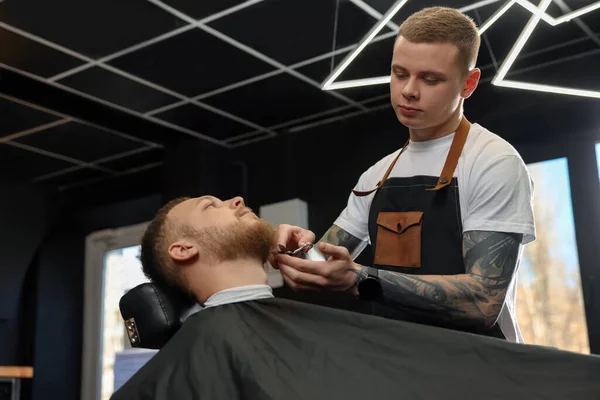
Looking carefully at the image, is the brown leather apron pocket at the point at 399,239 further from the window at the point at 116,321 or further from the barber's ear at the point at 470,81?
the window at the point at 116,321

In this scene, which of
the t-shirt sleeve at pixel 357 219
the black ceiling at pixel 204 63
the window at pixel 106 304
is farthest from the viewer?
the window at pixel 106 304

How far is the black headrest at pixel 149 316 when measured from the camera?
5.83 feet

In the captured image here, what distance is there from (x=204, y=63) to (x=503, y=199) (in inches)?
113

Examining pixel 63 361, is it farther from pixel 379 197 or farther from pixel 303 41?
pixel 379 197

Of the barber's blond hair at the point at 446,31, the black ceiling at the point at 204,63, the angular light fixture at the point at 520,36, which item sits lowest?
the barber's blond hair at the point at 446,31

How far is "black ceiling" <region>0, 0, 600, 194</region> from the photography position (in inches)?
146

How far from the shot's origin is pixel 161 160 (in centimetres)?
605

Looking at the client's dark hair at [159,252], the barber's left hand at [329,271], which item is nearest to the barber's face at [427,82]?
the barber's left hand at [329,271]

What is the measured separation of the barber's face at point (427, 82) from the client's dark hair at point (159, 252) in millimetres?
739

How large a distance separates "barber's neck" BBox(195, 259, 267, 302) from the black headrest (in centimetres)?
13

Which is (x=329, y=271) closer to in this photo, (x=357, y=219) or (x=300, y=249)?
(x=300, y=249)

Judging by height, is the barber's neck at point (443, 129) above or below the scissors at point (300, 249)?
above

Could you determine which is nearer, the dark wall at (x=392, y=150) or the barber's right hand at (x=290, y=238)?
the barber's right hand at (x=290, y=238)

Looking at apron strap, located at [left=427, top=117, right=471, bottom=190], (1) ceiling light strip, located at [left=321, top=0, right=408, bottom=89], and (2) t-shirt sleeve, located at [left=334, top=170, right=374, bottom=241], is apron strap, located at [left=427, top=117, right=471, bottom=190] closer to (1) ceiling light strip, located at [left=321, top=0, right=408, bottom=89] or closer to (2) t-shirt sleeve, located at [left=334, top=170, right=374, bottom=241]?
(2) t-shirt sleeve, located at [left=334, top=170, right=374, bottom=241]
